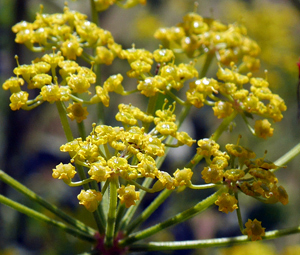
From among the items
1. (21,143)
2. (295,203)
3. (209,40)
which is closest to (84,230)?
(209,40)

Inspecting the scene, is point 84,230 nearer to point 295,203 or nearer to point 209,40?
point 209,40

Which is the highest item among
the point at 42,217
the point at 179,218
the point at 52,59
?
the point at 52,59

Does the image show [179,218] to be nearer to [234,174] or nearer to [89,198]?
[234,174]

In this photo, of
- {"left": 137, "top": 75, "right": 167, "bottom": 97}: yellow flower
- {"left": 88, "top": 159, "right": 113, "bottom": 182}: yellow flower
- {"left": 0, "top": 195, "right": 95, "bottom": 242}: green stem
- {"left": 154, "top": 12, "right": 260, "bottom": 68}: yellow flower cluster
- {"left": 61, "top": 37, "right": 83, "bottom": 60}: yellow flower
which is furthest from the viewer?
{"left": 154, "top": 12, "right": 260, "bottom": 68}: yellow flower cluster

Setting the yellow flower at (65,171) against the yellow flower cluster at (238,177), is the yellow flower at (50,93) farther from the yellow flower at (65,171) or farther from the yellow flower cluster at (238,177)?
the yellow flower cluster at (238,177)

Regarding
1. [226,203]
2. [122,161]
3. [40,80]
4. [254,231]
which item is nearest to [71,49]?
[40,80]

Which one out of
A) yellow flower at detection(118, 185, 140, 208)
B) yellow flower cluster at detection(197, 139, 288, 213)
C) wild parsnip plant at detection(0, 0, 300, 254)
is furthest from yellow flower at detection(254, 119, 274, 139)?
yellow flower at detection(118, 185, 140, 208)

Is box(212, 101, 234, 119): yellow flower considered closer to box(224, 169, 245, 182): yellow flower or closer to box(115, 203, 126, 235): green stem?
box(224, 169, 245, 182): yellow flower
